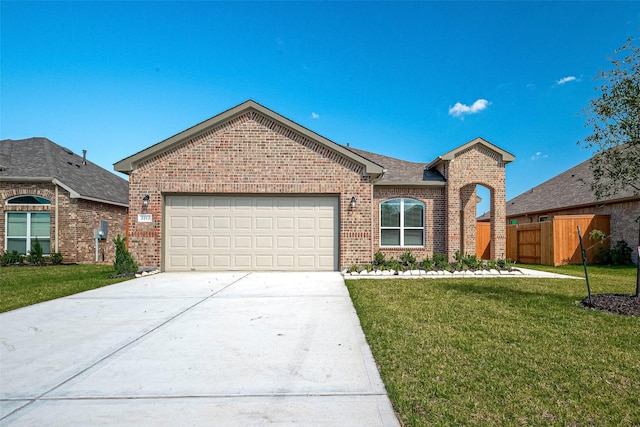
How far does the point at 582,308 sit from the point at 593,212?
1394 centimetres

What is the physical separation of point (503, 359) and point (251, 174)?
9315 millimetres

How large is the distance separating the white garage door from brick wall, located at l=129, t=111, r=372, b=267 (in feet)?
→ 1.15

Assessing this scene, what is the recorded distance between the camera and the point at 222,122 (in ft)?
37.9

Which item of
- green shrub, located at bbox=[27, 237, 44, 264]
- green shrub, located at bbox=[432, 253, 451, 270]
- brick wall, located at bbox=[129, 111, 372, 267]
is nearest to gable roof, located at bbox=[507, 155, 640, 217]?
green shrub, located at bbox=[432, 253, 451, 270]

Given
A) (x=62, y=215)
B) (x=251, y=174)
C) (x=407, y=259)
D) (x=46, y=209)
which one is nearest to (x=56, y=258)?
(x=62, y=215)

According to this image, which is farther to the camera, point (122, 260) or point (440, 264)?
point (440, 264)

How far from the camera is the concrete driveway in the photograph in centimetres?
277

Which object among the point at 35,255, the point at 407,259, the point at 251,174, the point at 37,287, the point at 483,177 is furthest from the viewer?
the point at 35,255

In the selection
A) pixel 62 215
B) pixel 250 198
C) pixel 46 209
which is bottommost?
pixel 62 215

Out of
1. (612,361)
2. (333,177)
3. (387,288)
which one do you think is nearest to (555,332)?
(612,361)

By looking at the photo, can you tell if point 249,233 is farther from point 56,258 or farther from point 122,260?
point 56,258

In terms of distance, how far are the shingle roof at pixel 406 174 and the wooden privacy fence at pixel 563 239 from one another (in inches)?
238

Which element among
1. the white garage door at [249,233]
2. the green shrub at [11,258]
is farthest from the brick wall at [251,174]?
the green shrub at [11,258]

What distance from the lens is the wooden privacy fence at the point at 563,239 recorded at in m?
15.3
